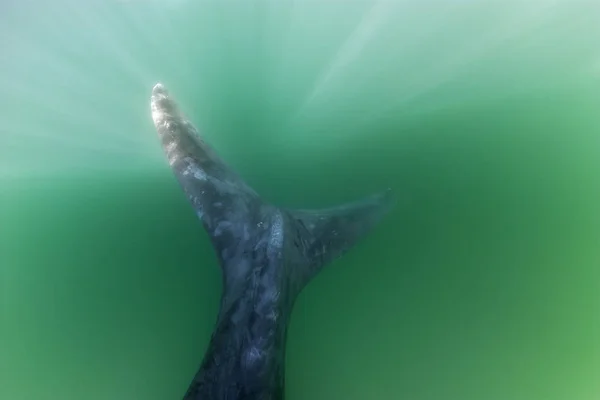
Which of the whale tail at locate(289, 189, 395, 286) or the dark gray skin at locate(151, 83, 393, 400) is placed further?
the whale tail at locate(289, 189, 395, 286)

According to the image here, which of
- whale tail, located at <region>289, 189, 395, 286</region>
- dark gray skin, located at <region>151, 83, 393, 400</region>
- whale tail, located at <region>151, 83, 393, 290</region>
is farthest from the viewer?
whale tail, located at <region>289, 189, 395, 286</region>

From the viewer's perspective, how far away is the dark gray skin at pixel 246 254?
2406 millimetres

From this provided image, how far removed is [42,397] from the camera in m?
4.77

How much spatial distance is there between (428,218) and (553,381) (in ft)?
7.54

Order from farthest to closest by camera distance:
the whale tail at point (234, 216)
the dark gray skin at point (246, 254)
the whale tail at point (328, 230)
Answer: the whale tail at point (328, 230) < the whale tail at point (234, 216) < the dark gray skin at point (246, 254)

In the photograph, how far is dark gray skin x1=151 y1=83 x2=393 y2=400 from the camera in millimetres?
2406

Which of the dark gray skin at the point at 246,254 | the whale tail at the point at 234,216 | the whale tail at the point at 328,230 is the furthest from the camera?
the whale tail at the point at 328,230

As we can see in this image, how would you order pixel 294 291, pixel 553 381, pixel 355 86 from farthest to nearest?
pixel 355 86 < pixel 553 381 < pixel 294 291

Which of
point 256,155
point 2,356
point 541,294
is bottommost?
point 541,294

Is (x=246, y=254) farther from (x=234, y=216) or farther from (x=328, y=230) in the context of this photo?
(x=328, y=230)

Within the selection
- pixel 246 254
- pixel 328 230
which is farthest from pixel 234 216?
pixel 328 230

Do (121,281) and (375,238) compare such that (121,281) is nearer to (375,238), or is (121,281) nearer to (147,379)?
(147,379)

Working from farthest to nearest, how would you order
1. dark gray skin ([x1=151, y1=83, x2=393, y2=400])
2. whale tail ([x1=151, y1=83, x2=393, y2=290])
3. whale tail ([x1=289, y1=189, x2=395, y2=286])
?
whale tail ([x1=289, y1=189, x2=395, y2=286]), whale tail ([x1=151, y1=83, x2=393, y2=290]), dark gray skin ([x1=151, y1=83, x2=393, y2=400])

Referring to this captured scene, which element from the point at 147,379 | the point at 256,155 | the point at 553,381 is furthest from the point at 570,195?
the point at 147,379
